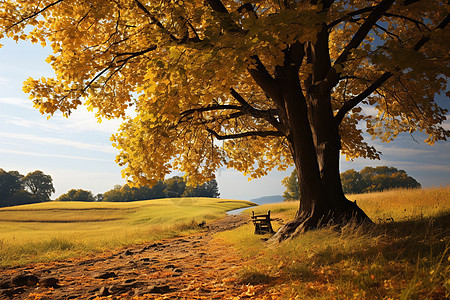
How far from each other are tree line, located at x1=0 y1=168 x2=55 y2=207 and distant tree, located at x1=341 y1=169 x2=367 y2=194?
8063 cm

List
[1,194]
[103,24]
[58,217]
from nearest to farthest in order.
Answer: [103,24] < [58,217] < [1,194]

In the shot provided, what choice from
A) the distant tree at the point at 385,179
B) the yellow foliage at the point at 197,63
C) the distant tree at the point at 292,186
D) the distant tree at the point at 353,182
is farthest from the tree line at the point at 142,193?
the yellow foliage at the point at 197,63

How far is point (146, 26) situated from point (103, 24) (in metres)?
1.91

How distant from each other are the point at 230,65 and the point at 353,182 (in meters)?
67.0

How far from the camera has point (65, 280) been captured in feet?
21.2

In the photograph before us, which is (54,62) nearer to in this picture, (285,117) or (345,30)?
(285,117)

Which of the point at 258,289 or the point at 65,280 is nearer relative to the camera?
the point at 258,289

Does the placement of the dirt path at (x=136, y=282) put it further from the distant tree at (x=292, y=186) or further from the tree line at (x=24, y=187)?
the tree line at (x=24, y=187)

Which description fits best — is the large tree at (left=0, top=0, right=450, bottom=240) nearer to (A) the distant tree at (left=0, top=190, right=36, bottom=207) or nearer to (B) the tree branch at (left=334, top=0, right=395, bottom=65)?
(B) the tree branch at (left=334, top=0, right=395, bottom=65)

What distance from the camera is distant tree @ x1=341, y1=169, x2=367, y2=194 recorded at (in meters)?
63.3

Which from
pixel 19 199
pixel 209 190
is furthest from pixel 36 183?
pixel 209 190

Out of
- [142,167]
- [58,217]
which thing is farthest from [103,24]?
[58,217]

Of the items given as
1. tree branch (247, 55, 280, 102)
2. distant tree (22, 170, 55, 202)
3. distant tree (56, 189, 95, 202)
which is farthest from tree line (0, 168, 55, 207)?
tree branch (247, 55, 280, 102)

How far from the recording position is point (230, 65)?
524 centimetres
